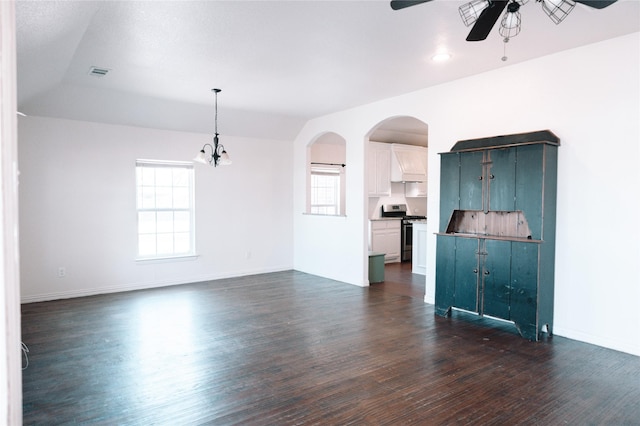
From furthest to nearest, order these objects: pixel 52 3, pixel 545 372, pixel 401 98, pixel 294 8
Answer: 1. pixel 401 98
2. pixel 545 372
3. pixel 294 8
4. pixel 52 3

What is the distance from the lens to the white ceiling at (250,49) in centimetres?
295

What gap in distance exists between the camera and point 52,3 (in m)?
2.54

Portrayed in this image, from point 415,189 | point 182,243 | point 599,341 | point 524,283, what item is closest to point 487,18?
point 524,283

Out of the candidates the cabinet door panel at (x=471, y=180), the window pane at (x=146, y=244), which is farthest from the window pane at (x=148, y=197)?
the cabinet door panel at (x=471, y=180)

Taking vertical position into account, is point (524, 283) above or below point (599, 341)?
above

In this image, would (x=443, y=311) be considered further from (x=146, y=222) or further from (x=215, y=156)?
(x=146, y=222)

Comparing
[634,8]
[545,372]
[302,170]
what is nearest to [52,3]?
[634,8]

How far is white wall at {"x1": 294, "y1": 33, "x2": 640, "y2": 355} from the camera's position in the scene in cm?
354

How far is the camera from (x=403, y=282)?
6.54 m

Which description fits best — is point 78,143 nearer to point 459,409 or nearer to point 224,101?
point 224,101

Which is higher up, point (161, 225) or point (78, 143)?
point (78, 143)

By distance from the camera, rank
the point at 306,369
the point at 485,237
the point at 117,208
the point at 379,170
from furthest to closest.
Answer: the point at 379,170, the point at 117,208, the point at 485,237, the point at 306,369

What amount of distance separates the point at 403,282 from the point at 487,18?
4692 mm

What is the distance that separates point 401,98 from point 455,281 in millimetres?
2472
